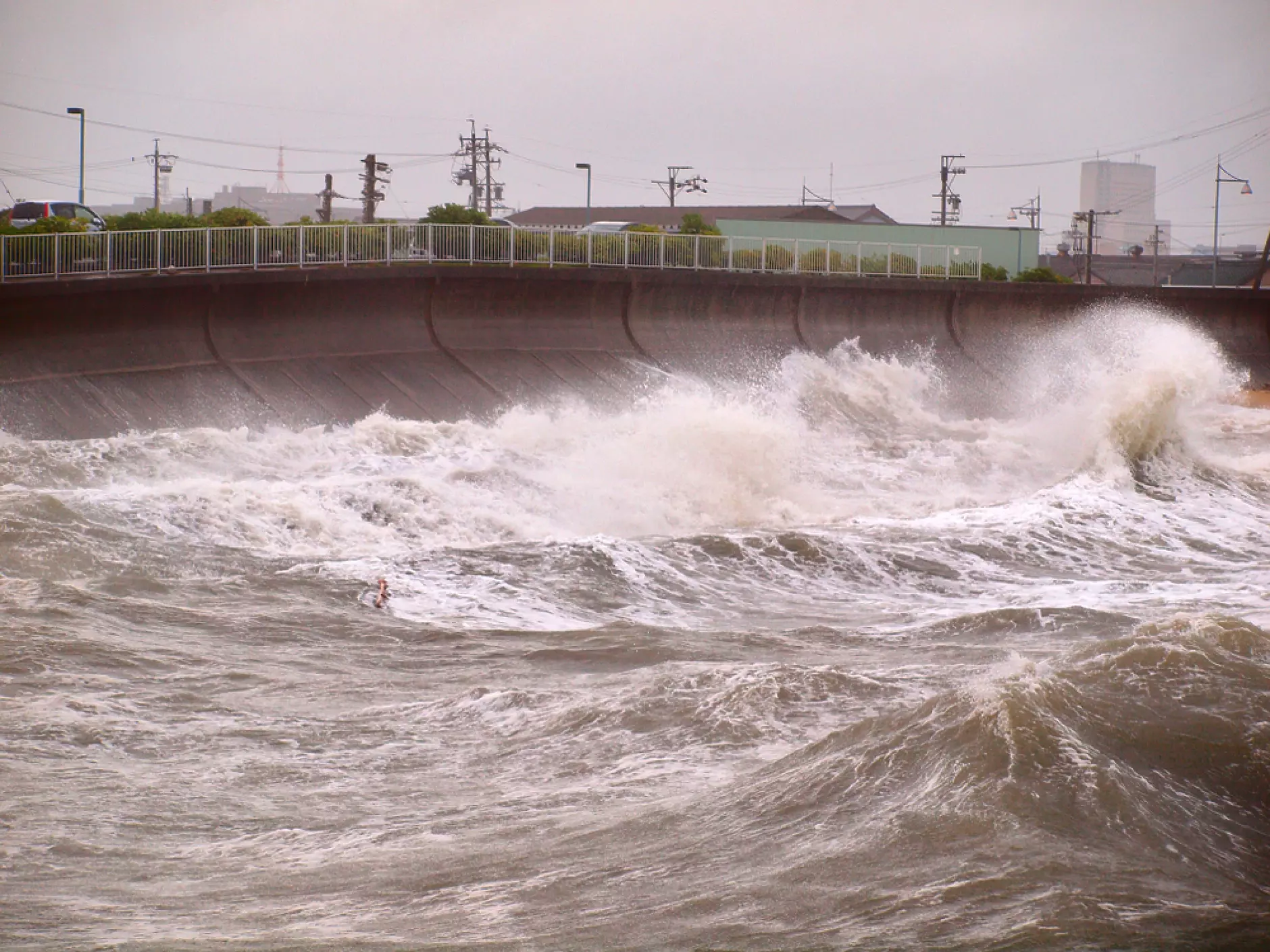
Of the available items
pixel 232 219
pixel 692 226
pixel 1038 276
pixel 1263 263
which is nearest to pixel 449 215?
pixel 232 219

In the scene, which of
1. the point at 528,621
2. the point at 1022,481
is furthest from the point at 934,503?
the point at 528,621

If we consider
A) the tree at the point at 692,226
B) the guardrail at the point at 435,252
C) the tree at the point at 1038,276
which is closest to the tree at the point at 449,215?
the guardrail at the point at 435,252

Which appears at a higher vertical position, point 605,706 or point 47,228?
point 47,228

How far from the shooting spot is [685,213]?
69.4 m

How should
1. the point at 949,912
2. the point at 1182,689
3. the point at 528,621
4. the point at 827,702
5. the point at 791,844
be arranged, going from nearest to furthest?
1. the point at 949,912
2. the point at 791,844
3. the point at 1182,689
4. the point at 827,702
5. the point at 528,621

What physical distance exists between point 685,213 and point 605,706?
206 ft

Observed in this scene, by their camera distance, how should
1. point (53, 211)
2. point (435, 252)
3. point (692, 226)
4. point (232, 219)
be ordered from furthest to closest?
point (692, 226), point (53, 211), point (232, 219), point (435, 252)

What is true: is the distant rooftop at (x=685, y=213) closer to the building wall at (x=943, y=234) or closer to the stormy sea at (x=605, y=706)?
the building wall at (x=943, y=234)

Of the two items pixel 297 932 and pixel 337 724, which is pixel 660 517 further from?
pixel 297 932

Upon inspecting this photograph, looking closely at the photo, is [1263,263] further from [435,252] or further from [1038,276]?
[435,252]

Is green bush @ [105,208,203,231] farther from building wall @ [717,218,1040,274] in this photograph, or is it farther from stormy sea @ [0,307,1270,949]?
building wall @ [717,218,1040,274]

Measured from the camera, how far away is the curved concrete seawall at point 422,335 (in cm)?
1744

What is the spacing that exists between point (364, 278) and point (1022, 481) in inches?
421

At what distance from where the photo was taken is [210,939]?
5043 millimetres
